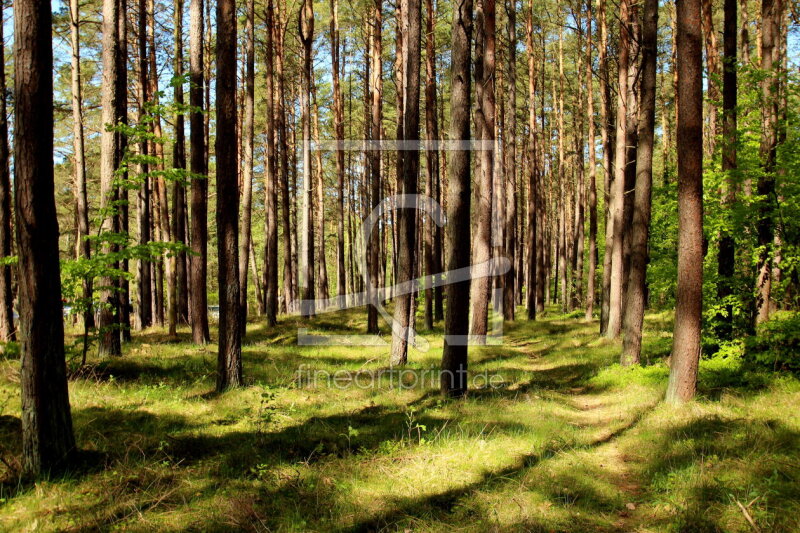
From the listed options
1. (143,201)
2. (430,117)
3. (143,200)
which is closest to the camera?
(143,200)

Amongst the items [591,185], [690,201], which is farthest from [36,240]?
[591,185]

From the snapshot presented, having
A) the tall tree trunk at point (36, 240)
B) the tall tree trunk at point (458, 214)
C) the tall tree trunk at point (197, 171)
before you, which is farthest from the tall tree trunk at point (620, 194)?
the tall tree trunk at point (36, 240)

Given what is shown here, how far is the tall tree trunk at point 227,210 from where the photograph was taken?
8.26 metres

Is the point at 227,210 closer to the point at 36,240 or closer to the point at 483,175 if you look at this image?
the point at 36,240

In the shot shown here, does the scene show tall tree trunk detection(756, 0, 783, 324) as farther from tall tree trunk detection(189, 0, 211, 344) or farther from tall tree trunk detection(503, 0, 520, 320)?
tall tree trunk detection(189, 0, 211, 344)

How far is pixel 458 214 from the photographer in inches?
329

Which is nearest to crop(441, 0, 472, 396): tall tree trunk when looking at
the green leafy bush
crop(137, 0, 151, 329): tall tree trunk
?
the green leafy bush

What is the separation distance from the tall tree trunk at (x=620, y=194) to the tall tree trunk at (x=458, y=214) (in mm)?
7576

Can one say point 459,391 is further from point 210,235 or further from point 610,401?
point 210,235

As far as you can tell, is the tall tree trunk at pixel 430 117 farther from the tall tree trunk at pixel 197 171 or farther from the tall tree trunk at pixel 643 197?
the tall tree trunk at pixel 197 171

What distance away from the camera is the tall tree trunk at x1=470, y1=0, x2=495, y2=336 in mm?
12879

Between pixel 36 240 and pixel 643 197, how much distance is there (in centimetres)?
1112

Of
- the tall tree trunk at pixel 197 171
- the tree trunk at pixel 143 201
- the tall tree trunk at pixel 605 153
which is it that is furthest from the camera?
the tall tree trunk at pixel 605 153

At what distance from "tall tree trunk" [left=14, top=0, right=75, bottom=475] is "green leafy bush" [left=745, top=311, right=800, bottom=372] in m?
10.1
